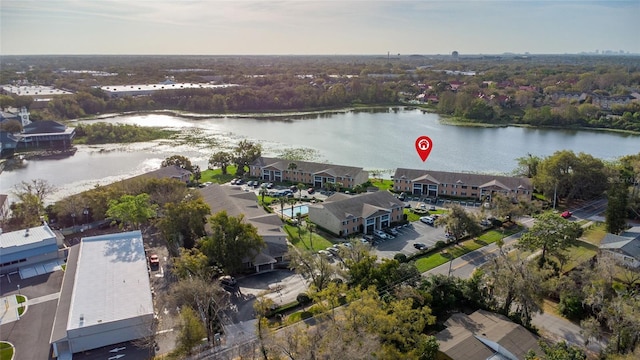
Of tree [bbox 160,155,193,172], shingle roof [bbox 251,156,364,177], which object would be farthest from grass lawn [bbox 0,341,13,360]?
shingle roof [bbox 251,156,364,177]

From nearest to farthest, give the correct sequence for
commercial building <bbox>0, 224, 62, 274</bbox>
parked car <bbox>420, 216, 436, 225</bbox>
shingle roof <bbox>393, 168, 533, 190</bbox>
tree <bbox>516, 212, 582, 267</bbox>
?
tree <bbox>516, 212, 582, 267</bbox>, commercial building <bbox>0, 224, 62, 274</bbox>, parked car <bbox>420, 216, 436, 225</bbox>, shingle roof <bbox>393, 168, 533, 190</bbox>

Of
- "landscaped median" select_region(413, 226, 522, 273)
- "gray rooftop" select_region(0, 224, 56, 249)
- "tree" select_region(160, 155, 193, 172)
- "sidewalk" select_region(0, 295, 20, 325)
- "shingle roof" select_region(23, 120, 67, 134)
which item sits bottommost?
"landscaped median" select_region(413, 226, 522, 273)

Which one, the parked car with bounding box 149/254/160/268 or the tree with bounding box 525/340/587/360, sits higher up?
the tree with bounding box 525/340/587/360

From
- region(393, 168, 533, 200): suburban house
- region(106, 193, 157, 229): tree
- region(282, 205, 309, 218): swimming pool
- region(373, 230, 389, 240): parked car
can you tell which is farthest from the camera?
region(393, 168, 533, 200): suburban house

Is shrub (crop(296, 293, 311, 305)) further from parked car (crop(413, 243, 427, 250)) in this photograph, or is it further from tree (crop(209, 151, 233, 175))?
tree (crop(209, 151, 233, 175))

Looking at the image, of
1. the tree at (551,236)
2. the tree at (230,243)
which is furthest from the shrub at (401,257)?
the tree at (230,243)

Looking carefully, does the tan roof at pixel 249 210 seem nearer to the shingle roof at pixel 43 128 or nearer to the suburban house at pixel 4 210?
the suburban house at pixel 4 210
